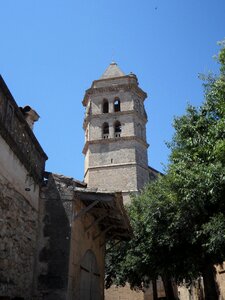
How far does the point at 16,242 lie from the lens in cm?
751

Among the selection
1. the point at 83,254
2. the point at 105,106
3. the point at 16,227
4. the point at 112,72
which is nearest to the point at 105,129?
the point at 105,106

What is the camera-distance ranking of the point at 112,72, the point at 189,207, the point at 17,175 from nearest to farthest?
the point at 17,175
the point at 189,207
the point at 112,72

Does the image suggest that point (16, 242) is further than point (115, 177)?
No

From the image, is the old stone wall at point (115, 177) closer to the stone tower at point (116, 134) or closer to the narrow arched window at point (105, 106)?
the stone tower at point (116, 134)

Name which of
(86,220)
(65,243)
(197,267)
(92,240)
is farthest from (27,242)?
(197,267)

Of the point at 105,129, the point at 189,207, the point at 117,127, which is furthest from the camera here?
the point at 105,129

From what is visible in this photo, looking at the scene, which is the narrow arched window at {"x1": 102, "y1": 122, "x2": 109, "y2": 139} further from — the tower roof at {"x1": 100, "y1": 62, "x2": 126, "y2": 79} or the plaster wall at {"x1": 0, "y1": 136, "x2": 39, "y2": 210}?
the plaster wall at {"x1": 0, "y1": 136, "x2": 39, "y2": 210}

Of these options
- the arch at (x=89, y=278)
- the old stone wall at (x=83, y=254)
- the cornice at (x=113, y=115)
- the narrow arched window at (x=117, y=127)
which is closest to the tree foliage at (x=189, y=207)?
the old stone wall at (x=83, y=254)

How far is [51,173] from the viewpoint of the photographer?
32.2 ft

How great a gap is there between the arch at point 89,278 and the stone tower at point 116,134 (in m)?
24.0

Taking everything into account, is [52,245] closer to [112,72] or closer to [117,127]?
[117,127]

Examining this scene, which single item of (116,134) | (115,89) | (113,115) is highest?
(115,89)

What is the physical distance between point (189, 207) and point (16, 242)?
779 centimetres

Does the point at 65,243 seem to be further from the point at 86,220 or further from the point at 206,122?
the point at 206,122
